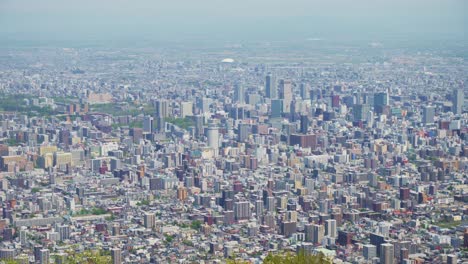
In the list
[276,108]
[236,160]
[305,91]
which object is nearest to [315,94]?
[305,91]

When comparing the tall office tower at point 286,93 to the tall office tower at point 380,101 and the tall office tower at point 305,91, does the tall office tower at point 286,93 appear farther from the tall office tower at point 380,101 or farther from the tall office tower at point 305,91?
the tall office tower at point 380,101

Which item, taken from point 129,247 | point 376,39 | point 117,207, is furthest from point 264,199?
point 376,39

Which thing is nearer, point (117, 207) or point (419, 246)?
point (419, 246)

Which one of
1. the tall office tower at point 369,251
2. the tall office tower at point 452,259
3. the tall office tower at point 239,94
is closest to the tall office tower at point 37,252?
the tall office tower at point 369,251

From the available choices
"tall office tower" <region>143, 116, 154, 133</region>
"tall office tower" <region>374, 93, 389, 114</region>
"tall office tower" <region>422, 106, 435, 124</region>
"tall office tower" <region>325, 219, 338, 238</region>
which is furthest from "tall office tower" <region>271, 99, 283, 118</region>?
"tall office tower" <region>325, 219, 338, 238</region>

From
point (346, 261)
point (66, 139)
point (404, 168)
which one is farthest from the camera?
point (66, 139)

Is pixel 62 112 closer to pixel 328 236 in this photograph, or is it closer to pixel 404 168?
pixel 404 168

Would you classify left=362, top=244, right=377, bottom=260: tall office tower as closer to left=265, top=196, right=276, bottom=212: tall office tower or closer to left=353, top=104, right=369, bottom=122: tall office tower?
left=265, top=196, right=276, bottom=212: tall office tower
